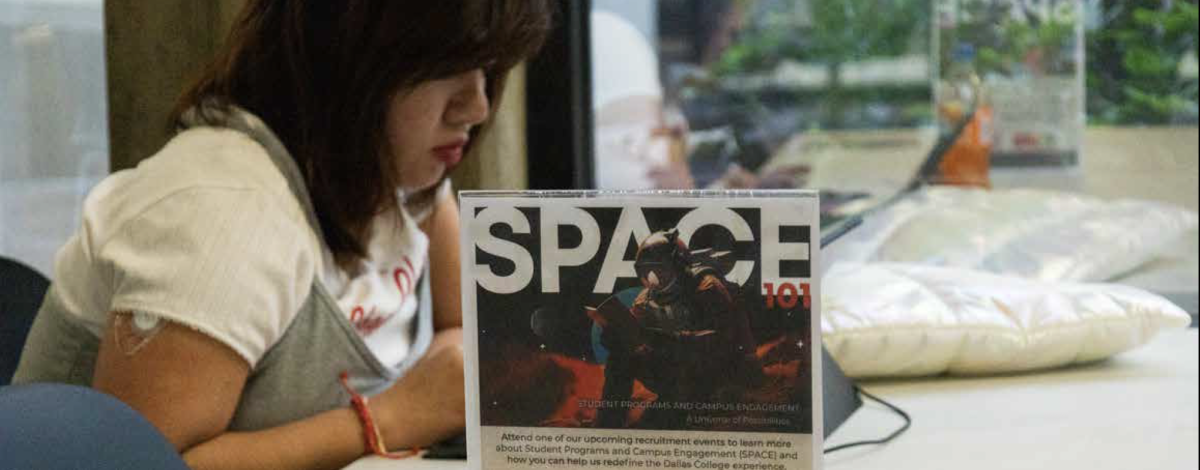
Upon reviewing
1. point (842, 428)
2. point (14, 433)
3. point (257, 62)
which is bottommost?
point (842, 428)

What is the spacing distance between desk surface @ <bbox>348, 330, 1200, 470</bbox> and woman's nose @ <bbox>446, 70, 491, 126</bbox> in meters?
0.36

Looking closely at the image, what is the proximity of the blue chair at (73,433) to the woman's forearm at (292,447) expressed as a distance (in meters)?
0.27

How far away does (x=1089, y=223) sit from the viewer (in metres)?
1.76

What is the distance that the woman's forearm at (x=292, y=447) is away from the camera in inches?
43.1

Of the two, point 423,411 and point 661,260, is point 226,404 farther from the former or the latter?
point 661,260

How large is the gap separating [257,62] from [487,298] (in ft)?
2.03

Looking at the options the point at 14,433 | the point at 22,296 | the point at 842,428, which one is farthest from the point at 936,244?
the point at 14,433

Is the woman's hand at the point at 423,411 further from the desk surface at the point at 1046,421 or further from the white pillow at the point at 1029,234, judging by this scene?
the white pillow at the point at 1029,234

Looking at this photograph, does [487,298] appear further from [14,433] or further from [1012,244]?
[1012,244]

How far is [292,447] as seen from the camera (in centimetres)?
112

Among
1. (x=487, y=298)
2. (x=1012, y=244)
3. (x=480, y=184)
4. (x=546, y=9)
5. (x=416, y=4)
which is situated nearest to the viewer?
(x=487, y=298)

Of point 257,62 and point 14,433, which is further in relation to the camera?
point 257,62

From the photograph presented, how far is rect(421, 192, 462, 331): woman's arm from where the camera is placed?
1637 mm

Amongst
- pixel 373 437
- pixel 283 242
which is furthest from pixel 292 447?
pixel 283 242
